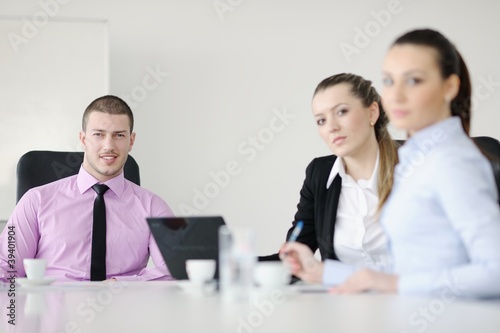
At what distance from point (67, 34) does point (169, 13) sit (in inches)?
29.2

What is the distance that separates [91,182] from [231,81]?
1753 mm

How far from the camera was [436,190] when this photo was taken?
152cm

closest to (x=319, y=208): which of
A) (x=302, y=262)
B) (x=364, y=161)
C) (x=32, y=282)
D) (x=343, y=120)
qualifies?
(x=364, y=161)

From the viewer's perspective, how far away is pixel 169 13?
4.59 metres

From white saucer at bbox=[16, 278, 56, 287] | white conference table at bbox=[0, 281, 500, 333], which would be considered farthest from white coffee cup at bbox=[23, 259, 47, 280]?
white conference table at bbox=[0, 281, 500, 333]

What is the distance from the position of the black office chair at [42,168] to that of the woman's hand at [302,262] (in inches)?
60.8

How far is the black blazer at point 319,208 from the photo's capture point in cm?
269

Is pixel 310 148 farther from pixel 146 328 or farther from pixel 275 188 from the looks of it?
pixel 146 328

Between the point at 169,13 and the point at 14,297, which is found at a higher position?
the point at 169,13

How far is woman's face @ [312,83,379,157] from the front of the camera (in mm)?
2672

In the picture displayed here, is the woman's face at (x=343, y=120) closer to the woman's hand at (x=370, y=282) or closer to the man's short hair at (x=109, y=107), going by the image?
the man's short hair at (x=109, y=107)

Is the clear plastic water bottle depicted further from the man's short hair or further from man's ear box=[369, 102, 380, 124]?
the man's short hair

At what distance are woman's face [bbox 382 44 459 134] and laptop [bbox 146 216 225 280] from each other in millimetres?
617

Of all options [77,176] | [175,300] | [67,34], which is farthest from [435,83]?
[67,34]
